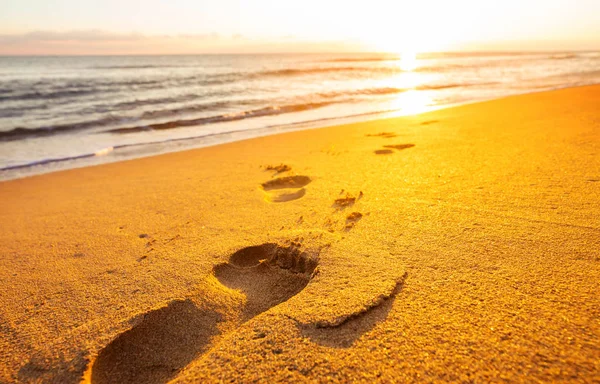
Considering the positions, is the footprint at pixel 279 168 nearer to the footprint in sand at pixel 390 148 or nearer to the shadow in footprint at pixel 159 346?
the footprint in sand at pixel 390 148

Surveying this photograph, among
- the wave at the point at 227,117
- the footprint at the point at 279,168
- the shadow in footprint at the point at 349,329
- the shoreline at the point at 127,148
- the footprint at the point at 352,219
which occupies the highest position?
the shadow in footprint at the point at 349,329

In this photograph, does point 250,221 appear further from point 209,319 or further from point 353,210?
point 209,319

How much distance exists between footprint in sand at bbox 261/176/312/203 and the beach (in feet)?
0.08

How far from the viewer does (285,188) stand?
10.1 feet

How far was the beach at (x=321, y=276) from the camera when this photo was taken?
1.21m

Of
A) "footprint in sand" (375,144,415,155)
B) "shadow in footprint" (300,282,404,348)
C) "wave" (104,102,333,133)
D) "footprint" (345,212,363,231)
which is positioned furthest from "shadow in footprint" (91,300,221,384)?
"wave" (104,102,333,133)

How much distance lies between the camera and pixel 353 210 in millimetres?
2396

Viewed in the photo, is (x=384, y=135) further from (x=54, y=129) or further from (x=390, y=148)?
(x=54, y=129)

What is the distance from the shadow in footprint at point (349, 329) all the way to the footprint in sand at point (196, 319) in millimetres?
319

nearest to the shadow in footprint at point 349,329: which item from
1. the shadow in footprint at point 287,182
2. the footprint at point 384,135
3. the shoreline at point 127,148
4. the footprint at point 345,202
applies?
the footprint at point 345,202

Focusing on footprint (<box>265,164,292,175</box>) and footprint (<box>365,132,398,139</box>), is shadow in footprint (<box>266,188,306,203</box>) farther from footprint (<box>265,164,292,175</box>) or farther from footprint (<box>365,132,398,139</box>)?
footprint (<box>365,132,398,139</box>)

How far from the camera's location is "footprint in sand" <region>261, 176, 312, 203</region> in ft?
9.26

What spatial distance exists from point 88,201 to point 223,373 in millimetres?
2531

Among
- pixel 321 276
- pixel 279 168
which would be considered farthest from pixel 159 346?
pixel 279 168
